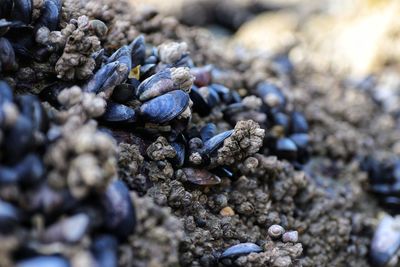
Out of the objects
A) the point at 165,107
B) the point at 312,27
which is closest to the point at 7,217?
the point at 165,107

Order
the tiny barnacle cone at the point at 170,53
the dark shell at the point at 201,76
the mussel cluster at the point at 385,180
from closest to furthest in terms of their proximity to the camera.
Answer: the tiny barnacle cone at the point at 170,53
the dark shell at the point at 201,76
the mussel cluster at the point at 385,180

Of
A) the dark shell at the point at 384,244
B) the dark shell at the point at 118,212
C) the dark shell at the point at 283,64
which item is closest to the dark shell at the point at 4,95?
the dark shell at the point at 118,212

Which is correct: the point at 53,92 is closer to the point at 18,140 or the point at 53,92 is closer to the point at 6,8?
the point at 6,8

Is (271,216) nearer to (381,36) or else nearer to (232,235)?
(232,235)

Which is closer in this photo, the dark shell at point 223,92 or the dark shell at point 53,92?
the dark shell at point 53,92

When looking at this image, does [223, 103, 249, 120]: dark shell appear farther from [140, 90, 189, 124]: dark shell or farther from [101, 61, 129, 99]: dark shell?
[101, 61, 129, 99]: dark shell

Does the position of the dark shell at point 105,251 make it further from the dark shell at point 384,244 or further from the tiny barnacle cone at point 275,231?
the dark shell at point 384,244

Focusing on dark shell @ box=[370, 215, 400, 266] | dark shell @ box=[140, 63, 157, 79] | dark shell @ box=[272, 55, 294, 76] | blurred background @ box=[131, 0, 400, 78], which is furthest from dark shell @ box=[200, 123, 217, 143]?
blurred background @ box=[131, 0, 400, 78]
